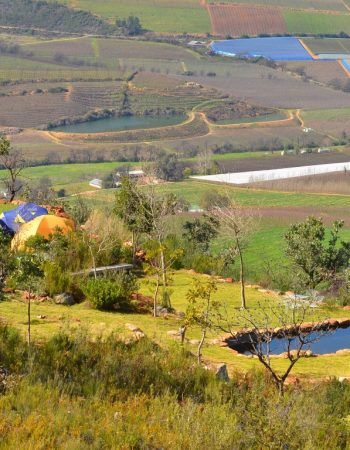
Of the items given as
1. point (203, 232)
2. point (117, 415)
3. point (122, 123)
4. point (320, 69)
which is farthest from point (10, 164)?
point (320, 69)

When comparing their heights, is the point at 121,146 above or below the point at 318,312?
below

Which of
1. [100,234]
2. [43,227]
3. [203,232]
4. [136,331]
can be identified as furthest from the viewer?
[203,232]

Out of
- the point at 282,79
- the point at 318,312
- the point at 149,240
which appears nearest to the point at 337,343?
the point at 318,312

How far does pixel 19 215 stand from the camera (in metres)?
24.5

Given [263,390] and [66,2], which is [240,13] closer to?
[66,2]

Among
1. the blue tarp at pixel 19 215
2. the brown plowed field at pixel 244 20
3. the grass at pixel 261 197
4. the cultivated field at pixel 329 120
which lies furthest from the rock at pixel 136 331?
the brown plowed field at pixel 244 20

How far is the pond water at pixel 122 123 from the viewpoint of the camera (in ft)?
313

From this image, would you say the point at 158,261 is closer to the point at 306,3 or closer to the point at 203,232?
the point at 203,232

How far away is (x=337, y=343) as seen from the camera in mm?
18250

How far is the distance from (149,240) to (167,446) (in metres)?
15.5

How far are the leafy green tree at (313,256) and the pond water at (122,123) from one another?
231 ft

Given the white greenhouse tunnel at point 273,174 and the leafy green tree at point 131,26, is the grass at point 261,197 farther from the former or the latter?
the leafy green tree at point 131,26

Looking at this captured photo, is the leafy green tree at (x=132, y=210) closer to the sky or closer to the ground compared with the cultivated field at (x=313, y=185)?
closer to the sky

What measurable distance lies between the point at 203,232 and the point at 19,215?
25.9 feet
